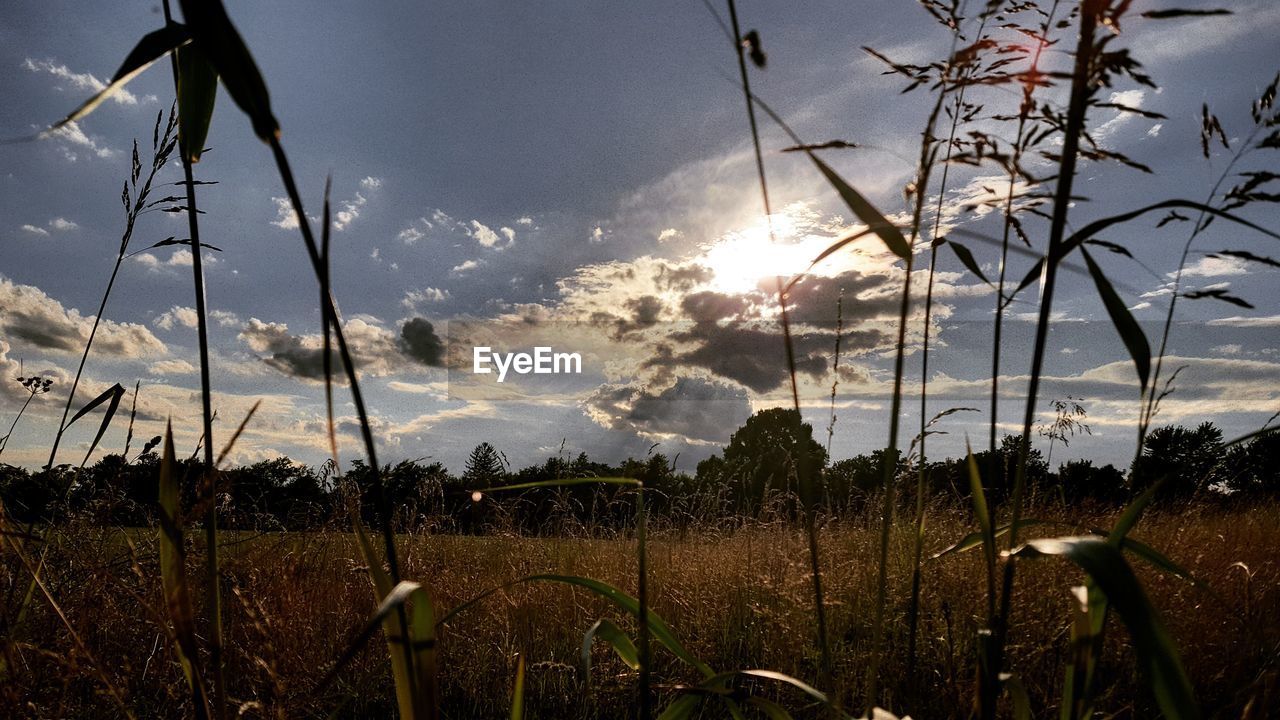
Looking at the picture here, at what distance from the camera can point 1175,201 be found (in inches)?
35.5

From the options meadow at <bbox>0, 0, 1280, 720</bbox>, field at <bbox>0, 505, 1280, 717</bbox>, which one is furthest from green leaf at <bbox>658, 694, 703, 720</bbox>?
field at <bbox>0, 505, 1280, 717</bbox>

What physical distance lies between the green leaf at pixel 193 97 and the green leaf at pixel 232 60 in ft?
1.92

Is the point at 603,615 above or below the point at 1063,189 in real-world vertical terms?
below

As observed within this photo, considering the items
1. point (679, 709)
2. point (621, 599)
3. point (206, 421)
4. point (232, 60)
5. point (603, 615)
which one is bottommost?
point (603, 615)

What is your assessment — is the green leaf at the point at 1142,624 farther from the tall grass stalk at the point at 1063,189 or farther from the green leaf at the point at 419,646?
the green leaf at the point at 419,646

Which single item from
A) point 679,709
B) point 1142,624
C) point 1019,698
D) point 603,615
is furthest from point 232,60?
point 603,615

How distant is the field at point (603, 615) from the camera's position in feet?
9.07

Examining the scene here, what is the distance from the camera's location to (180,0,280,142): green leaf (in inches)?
19.0

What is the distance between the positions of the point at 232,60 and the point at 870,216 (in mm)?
666

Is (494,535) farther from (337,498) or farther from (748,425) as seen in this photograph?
(748,425)

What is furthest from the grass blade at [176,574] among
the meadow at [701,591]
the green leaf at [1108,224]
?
the green leaf at [1108,224]

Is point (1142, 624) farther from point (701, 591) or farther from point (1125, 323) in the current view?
point (701, 591)

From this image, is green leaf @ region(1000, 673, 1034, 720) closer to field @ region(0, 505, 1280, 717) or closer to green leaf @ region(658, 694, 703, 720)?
green leaf @ region(658, 694, 703, 720)

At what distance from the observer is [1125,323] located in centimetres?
89
